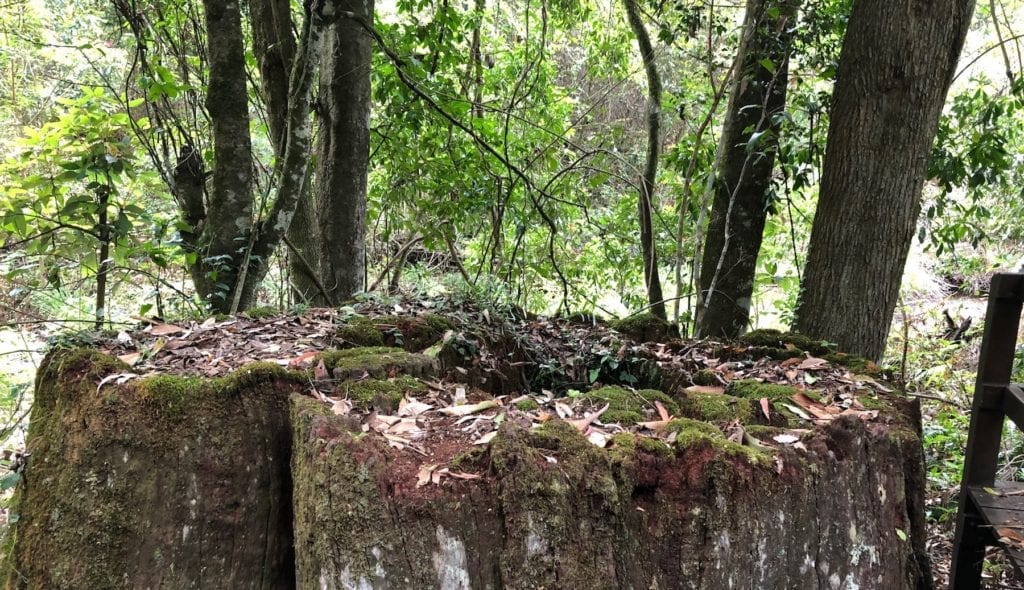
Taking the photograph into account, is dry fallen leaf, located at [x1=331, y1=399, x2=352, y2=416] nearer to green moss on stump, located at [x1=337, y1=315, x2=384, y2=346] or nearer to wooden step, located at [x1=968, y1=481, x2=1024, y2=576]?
green moss on stump, located at [x1=337, y1=315, x2=384, y2=346]

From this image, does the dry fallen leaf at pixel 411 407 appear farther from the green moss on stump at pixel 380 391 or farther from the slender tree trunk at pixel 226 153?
the slender tree trunk at pixel 226 153

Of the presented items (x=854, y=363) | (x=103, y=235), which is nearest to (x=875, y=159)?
(x=854, y=363)

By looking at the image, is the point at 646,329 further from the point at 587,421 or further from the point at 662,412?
the point at 587,421

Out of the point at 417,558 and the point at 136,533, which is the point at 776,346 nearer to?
the point at 417,558

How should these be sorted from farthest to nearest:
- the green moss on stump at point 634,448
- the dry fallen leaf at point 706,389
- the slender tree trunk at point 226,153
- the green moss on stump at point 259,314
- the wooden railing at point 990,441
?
the slender tree trunk at point 226,153
the green moss on stump at point 259,314
the wooden railing at point 990,441
the dry fallen leaf at point 706,389
the green moss on stump at point 634,448

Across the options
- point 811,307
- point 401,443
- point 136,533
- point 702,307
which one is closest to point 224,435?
point 136,533

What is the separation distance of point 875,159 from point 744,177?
Answer: 56.3 inches

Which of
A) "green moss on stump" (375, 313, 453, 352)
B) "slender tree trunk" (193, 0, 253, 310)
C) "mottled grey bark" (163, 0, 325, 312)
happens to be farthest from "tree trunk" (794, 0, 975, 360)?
"slender tree trunk" (193, 0, 253, 310)

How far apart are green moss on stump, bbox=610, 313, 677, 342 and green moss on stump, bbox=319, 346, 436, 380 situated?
65.6 inches

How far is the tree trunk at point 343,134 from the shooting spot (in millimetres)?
4941

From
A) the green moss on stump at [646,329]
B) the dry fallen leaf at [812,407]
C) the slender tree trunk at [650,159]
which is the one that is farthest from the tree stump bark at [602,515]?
the slender tree trunk at [650,159]

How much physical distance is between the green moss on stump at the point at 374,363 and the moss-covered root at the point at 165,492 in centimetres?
30

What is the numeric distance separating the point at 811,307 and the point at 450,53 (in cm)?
396

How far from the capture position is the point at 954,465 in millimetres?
5059
